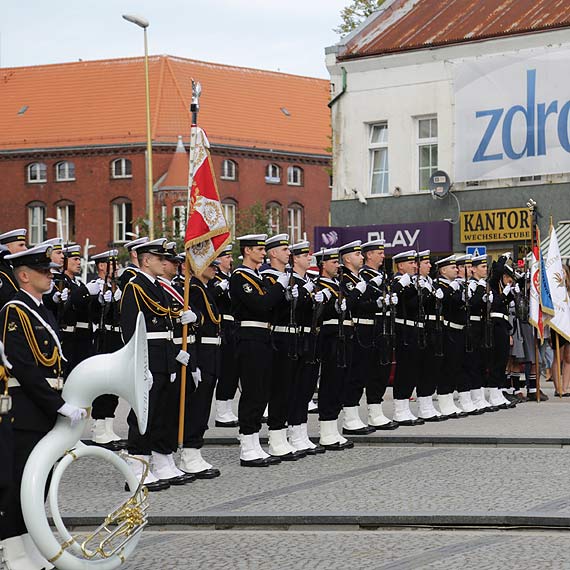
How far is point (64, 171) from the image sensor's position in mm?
83375

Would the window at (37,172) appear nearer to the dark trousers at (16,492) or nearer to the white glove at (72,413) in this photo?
the dark trousers at (16,492)

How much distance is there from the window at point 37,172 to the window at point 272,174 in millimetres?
13401

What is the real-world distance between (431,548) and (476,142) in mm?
23958

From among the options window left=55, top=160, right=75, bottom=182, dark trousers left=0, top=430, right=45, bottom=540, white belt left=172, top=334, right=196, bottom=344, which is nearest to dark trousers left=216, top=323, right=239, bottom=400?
white belt left=172, top=334, right=196, bottom=344

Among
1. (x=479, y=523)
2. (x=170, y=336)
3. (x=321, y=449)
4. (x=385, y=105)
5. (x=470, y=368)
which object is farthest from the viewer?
(x=385, y=105)

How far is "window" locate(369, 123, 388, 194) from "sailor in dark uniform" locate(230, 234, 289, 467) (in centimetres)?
2164

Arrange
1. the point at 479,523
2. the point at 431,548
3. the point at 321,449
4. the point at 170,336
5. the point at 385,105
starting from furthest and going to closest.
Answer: the point at 385,105 → the point at 321,449 → the point at 170,336 → the point at 479,523 → the point at 431,548

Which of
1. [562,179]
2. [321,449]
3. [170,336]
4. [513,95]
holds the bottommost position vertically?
[321,449]

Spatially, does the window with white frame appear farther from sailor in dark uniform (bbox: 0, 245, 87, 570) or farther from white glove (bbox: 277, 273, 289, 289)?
sailor in dark uniform (bbox: 0, 245, 87, 570)

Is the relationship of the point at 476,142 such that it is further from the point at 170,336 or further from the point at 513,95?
the point at 170,336

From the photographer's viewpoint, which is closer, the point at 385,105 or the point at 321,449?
the point at 321,449

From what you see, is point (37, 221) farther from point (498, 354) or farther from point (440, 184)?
point (498, 354)

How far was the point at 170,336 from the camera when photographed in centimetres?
1162

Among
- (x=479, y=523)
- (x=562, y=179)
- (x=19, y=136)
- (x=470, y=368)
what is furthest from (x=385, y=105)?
(x=19, y=136)
